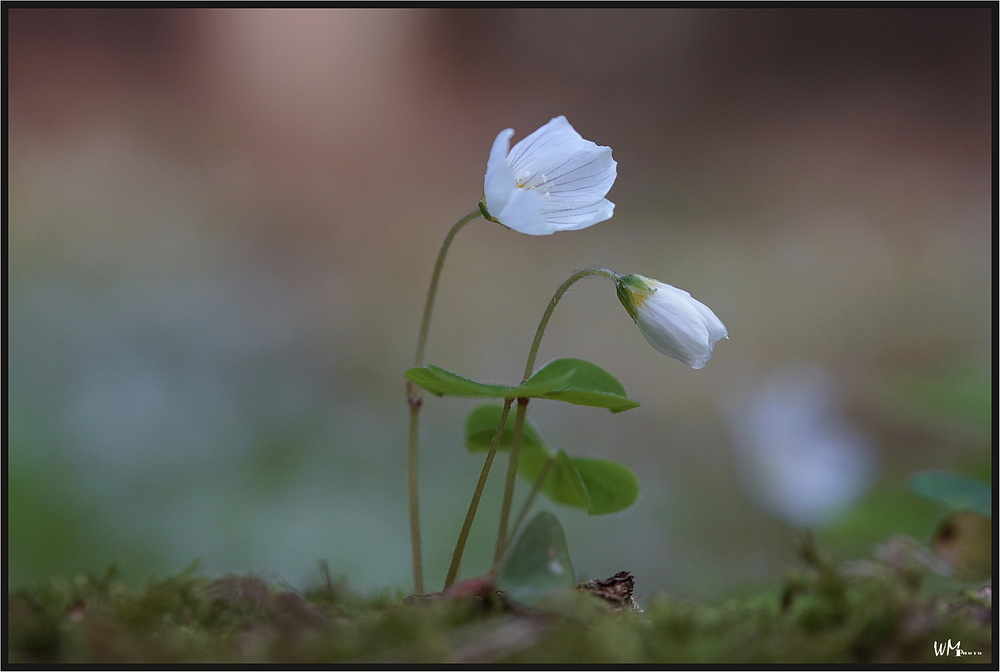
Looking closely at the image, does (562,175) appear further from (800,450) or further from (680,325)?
(800,450)

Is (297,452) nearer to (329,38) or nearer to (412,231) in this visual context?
(412,231)

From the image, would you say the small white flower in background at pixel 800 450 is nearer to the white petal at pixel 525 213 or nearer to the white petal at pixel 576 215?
the white petal at pixel 576 215

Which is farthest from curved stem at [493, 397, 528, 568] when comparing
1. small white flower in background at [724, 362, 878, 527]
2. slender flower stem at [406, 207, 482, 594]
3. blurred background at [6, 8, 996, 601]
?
small white flower in background at [724, 362, 878, 527]


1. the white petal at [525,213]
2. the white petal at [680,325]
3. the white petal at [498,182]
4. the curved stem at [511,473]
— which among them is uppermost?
the white petal at [498,182]

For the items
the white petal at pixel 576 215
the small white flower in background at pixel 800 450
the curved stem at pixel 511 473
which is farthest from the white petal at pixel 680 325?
the small white flower in background at pixel 800 450

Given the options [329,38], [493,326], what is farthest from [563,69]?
[493,326]
